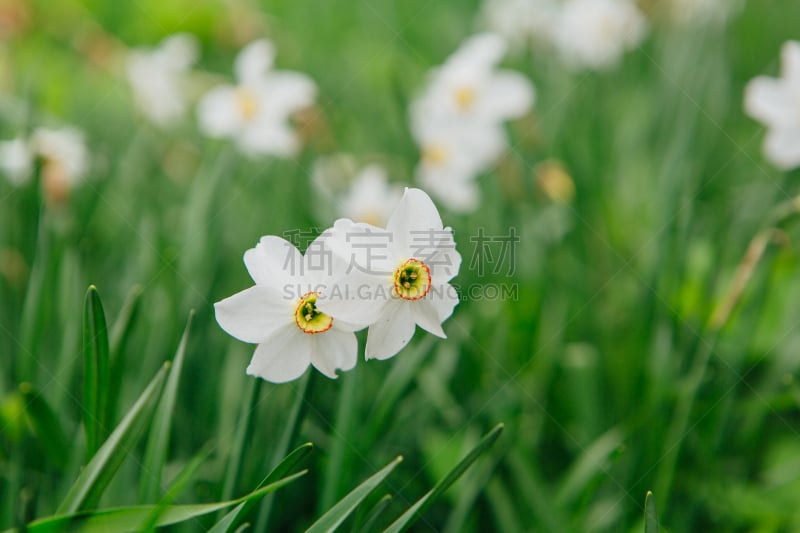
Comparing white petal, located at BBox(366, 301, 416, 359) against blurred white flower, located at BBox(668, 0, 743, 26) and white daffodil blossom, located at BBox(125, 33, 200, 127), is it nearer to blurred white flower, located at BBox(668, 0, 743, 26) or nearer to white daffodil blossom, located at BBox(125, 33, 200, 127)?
white daffodil blossom, located at BBox(125, 33, 200, 127)

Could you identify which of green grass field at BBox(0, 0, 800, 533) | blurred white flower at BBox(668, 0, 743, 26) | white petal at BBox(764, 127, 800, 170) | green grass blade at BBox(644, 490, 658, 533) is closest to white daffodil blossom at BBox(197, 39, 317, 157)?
green grass field at BBox(0, 0, 800, 533)

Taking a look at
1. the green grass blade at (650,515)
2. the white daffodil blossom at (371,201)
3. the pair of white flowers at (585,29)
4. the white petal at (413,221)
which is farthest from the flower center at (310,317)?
the pair of white flowers at (585,29)

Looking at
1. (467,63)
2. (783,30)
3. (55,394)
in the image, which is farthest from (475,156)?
(783,30)

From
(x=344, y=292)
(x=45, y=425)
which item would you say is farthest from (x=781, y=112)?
(x=45, y=425)

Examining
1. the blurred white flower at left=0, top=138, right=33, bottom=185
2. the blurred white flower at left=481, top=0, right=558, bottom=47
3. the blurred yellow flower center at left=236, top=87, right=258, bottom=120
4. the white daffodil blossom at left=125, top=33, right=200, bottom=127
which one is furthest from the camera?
the blurred white flower at left=481, top=0, right=558, bottom=47

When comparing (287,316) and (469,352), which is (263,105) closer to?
(469,352)

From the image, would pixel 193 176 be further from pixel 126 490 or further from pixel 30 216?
pixel 126 490
